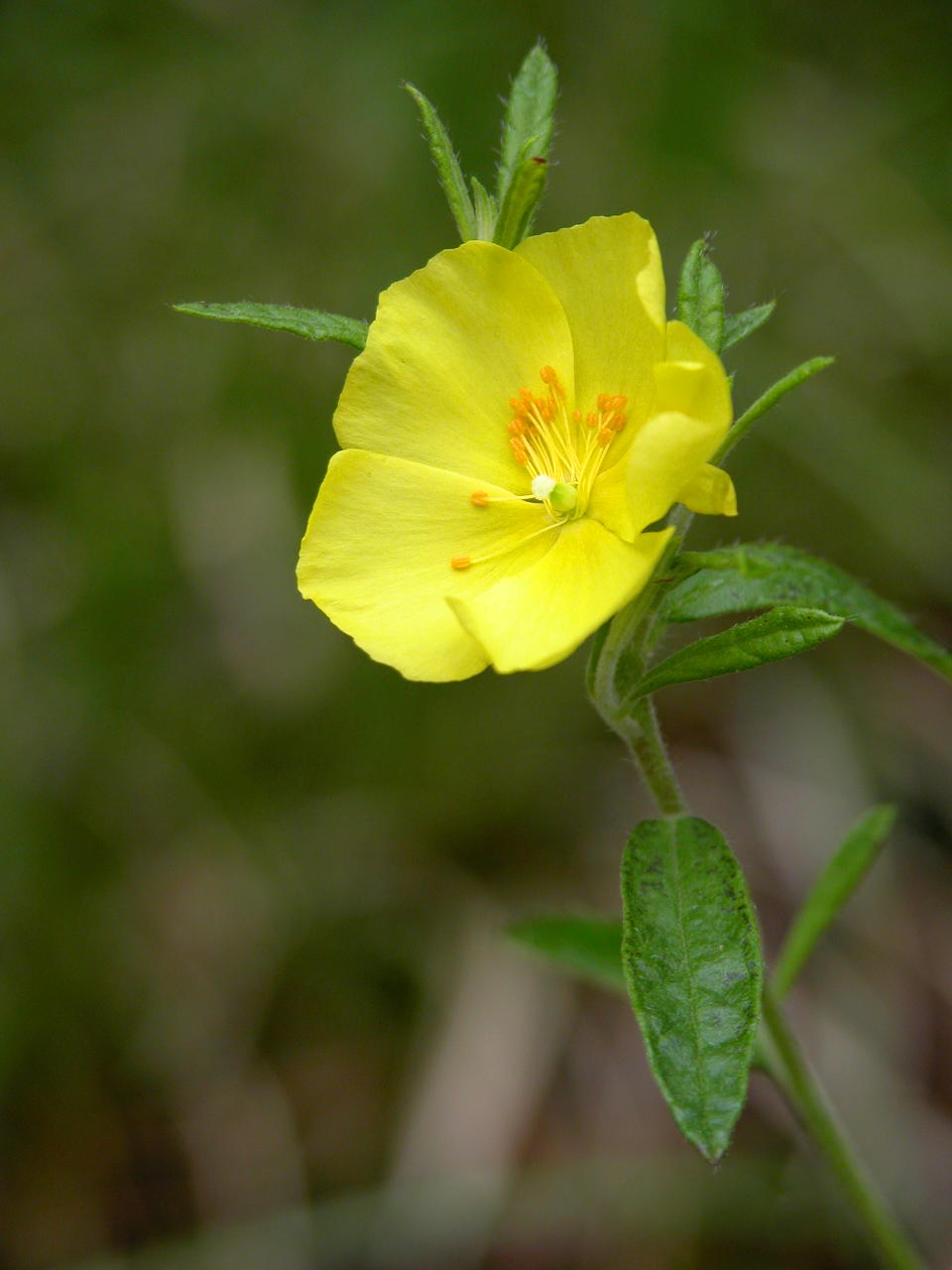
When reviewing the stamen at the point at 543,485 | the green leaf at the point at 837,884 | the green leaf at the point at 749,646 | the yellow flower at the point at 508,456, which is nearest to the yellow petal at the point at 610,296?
the yellow flower at the point at 508,456

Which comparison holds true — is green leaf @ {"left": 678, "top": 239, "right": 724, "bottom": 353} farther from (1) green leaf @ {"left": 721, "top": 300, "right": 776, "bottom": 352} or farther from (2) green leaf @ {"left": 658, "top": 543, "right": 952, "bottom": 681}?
(2) green leaf @ {"left": 658, "top": 543, "right": 952, "bottom": 681}

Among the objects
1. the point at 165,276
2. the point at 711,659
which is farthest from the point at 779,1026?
the point at 165,276

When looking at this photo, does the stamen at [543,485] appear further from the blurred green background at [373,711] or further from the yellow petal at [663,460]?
the blurred green background at [373,711]

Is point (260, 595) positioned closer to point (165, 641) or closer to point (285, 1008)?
point (165, 641)

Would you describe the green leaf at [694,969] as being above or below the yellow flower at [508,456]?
below

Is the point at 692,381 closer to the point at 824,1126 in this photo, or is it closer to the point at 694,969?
the point at 694,969

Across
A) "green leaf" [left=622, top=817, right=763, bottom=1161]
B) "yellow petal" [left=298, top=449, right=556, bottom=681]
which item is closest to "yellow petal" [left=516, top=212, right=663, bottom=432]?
"yellow petal" [left=298, top=449, right=556, bottom=681]

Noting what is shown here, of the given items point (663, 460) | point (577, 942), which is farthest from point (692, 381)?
point (577, 942)
